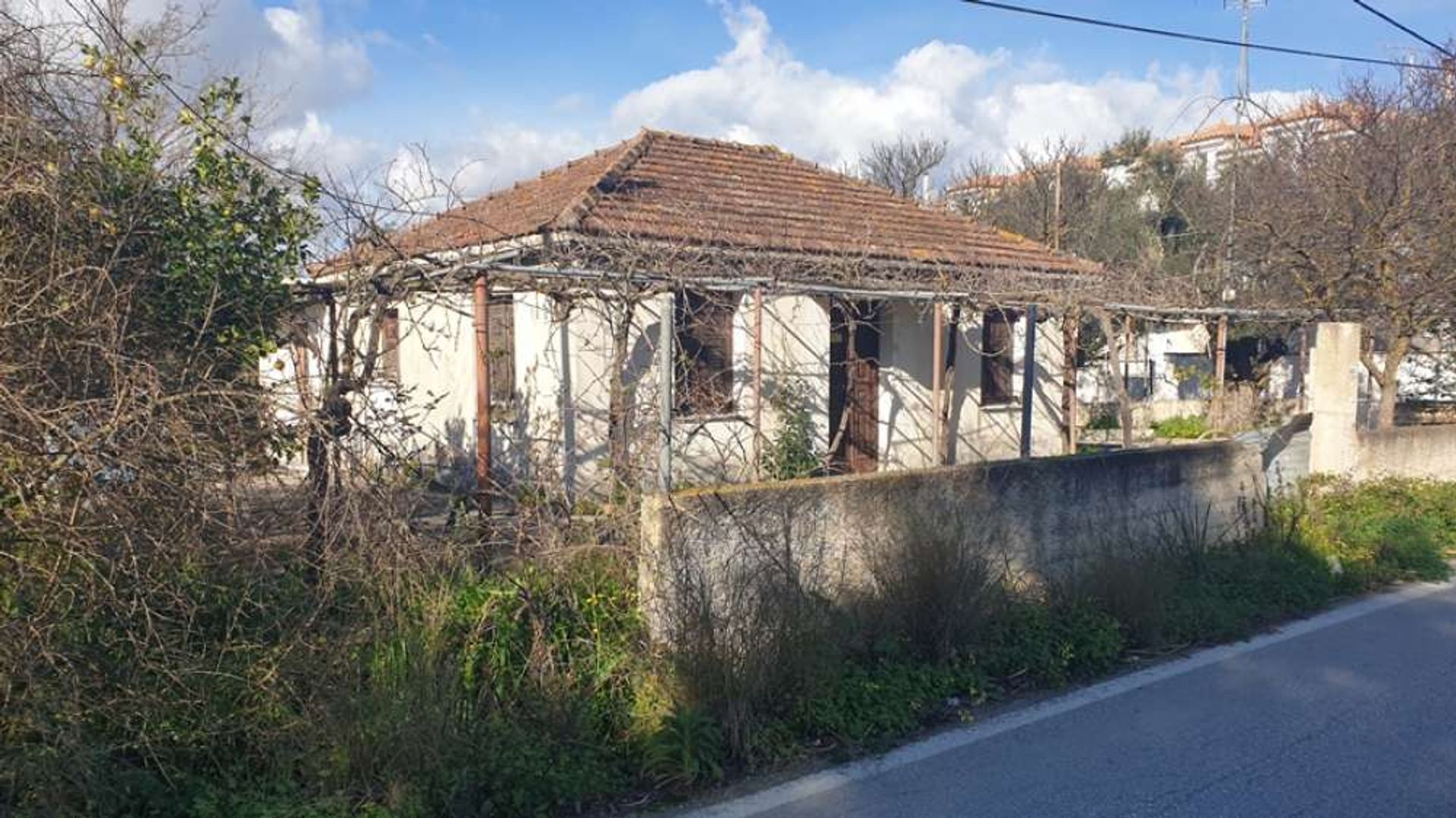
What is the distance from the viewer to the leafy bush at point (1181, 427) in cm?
1623

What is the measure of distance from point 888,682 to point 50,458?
12.9 feet

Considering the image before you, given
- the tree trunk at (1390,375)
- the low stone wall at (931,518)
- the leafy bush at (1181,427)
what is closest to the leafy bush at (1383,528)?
the low stone wall at (931,518)

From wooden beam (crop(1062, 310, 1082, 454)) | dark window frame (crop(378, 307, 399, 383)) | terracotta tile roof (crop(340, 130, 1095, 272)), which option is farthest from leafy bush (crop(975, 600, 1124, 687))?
terracotta tile roof (crop(340, 130, 1095, 272))

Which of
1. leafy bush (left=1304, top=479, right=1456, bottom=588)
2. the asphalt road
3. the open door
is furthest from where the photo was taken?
the open door

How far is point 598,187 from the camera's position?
11.2 metres

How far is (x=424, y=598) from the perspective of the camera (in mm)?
4879

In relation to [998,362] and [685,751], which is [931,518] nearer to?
[685,751]

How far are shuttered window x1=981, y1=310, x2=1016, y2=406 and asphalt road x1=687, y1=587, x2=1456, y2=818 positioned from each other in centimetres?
770

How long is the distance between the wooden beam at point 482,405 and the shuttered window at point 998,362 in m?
9.15

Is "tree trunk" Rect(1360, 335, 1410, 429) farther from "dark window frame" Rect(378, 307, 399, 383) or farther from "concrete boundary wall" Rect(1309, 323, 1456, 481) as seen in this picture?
"dark window frame" Rect(378, 307, 399, 383)

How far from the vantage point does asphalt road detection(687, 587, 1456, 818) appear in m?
4.31

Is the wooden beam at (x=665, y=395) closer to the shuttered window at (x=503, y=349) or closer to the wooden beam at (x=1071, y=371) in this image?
the shuttered window at (x=503, y=349)

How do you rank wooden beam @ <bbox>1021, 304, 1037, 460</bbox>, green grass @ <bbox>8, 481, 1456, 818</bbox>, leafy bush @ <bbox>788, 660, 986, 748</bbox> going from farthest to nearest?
wooden beam @ <bbox>1021, 304, 1037, 460</bbox> → leafy bush @ <bbox>788, 660, 986, 748</bbox> → green grass @ <bbox>8, 481, 1456, 818</bbox>

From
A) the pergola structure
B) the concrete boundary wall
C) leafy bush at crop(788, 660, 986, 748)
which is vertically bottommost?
leafy bush at crop(788, 660, 986, 748)
